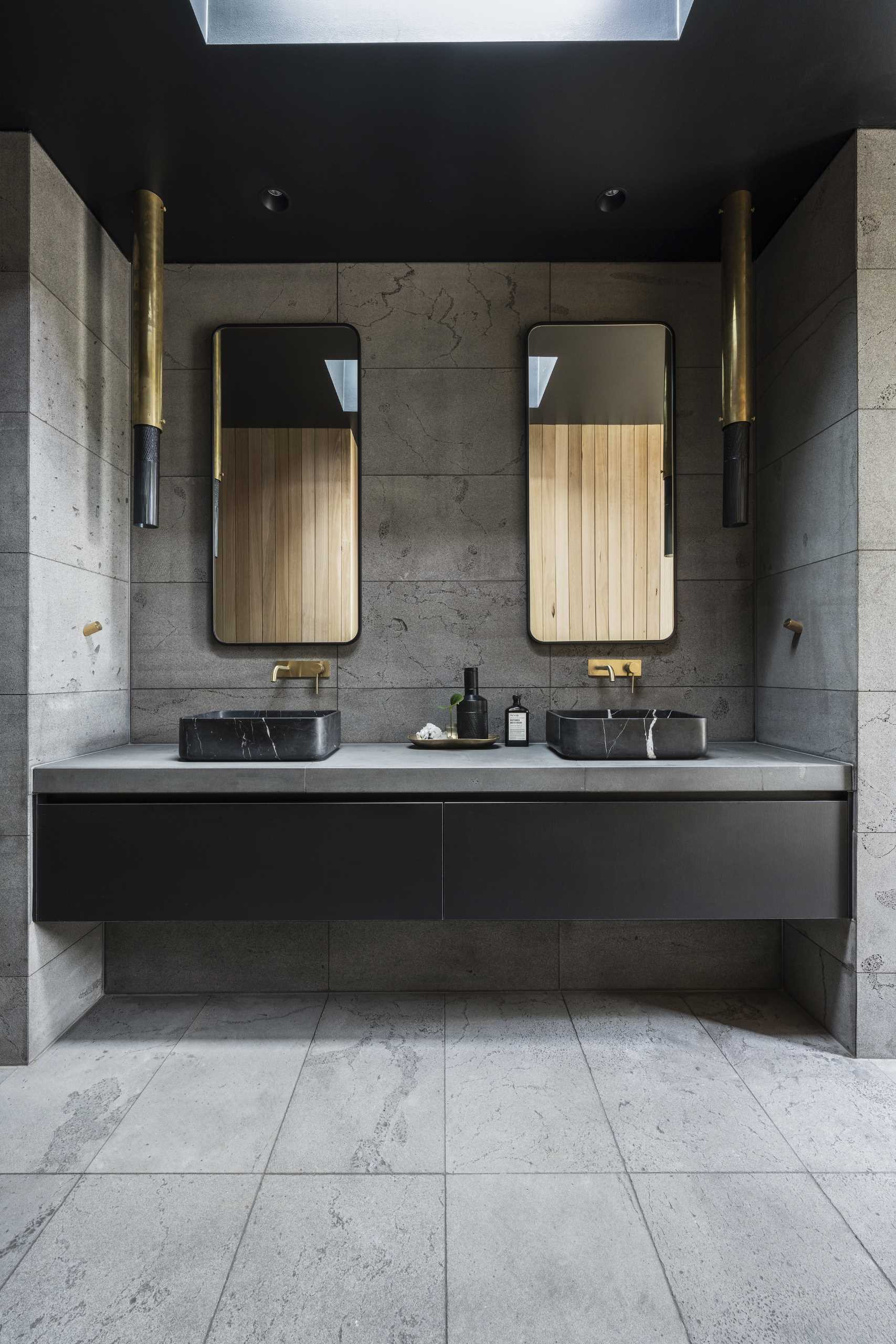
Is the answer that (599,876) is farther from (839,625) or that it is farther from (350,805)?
(839,625)

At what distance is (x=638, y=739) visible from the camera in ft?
7.15

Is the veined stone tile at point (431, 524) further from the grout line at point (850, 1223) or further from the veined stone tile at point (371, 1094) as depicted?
the grout line at point (850, 1223)

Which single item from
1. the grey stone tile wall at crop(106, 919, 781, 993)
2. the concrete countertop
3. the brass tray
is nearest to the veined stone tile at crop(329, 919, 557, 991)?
the grey stone tile wall at crop(106, 919, 781, 993)

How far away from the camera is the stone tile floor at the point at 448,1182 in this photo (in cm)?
126

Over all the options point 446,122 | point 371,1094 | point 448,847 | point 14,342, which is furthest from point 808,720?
point 14,342

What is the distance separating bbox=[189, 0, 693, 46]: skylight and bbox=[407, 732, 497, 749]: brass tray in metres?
1.96

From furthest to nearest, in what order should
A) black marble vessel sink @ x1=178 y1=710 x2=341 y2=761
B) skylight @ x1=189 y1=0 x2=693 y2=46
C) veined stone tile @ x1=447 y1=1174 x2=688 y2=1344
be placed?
black marble vessel sink @ x1=178 y1=710 x2=341 y2=761 → skylight @ x1=189 y1=0 x2=693 y2=46 → veined stone tile @ x1=447 y1=1174 x2=688 y2=1344

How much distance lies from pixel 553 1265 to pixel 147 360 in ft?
9.04

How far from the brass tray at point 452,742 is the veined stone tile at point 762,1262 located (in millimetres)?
1286

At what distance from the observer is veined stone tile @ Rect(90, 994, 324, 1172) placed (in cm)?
165

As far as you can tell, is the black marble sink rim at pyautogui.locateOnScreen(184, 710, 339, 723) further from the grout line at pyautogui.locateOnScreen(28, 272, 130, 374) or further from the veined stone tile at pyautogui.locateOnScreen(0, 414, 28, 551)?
the grout line at pyautogui.locateOnScreen(28, 272, 130, 374)

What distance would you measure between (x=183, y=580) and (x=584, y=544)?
1573 mm

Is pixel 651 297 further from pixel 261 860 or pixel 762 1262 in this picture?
pixel 762 1262

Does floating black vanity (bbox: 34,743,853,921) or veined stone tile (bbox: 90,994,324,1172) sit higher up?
floating black vanity (bbox: 34,743,853,921)
